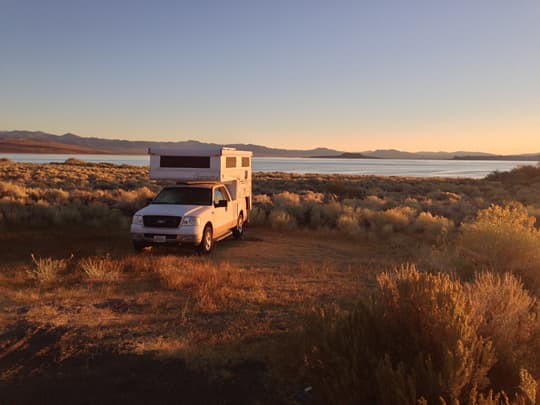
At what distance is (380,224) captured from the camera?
17.7 metres

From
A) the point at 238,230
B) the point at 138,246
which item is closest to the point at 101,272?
the point at 138,246

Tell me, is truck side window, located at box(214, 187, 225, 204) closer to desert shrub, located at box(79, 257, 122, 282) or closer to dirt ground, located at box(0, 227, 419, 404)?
dirt ground, located at box(0, 227, 419, 404)

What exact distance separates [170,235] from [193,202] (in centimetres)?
154

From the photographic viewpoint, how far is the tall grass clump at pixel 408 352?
3.61m

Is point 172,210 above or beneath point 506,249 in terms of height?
above

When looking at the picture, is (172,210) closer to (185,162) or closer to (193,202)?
(193,202)

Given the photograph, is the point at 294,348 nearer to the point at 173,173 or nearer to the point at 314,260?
the point at 314,260

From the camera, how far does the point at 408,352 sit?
4.23 meters

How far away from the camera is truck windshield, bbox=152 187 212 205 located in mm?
12742

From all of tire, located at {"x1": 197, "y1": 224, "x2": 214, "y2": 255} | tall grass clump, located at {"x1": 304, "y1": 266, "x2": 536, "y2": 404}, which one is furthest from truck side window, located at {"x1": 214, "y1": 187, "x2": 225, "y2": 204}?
tall grass clump, located at {"x1": 304, "y1": 266, "x2": 536, "y2": 404}

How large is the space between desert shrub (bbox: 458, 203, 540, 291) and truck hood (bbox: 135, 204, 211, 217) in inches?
261

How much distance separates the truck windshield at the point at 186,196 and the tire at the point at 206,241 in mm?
872

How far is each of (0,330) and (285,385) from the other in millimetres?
4269

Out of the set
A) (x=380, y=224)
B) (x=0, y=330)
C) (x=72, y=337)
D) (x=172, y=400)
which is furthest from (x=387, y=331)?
(x=380, y=224)
